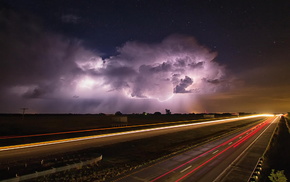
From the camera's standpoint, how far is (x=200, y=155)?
858 inches

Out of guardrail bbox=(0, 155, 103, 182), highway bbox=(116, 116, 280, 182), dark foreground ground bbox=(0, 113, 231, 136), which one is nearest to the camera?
guardrail bbox=(0, 155, 103, 182)

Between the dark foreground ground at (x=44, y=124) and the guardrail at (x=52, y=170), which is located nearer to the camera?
the guardrail at (x=52, y=170)

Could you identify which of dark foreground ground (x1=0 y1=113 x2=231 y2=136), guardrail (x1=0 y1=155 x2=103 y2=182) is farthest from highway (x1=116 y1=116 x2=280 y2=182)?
dark foreground ground (x1=0 y1=113 x2=231 y2=136)

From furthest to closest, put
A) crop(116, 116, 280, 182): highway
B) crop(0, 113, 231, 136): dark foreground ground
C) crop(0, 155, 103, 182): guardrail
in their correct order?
1. crop(0, 113, 231, 136): dark foreground ground
2. crop(116, 116, 280, 182): highway
3. crop(0, 155, 103, 182): guardrail

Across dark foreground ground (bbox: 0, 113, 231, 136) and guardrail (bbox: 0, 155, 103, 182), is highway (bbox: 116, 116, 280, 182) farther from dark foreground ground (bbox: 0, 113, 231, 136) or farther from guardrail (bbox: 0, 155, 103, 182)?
dark foreground ground (bbox: 0, 113, 231, 136)

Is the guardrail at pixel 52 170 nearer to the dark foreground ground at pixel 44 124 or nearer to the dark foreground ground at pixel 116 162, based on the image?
the dark foreground ground at pixel 116 162

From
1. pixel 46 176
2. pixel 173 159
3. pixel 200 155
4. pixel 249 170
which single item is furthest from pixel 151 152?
pixel 46 176

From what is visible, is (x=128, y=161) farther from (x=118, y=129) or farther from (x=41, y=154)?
(x=118, y=129)

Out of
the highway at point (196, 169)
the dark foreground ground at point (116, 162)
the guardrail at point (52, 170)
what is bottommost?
the highway at point (196, 169)

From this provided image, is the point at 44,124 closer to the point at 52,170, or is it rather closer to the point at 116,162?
the point at 116,162

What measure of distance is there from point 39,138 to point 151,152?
17.8 meters

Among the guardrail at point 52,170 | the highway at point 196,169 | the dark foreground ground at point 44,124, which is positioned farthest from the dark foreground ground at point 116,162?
the dark foreground ground at point 44,124

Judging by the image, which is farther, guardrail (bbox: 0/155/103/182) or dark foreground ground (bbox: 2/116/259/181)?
dark foreground ground (bbox: 2/116/259/181)

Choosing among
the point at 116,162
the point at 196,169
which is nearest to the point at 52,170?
the point at 116,162
